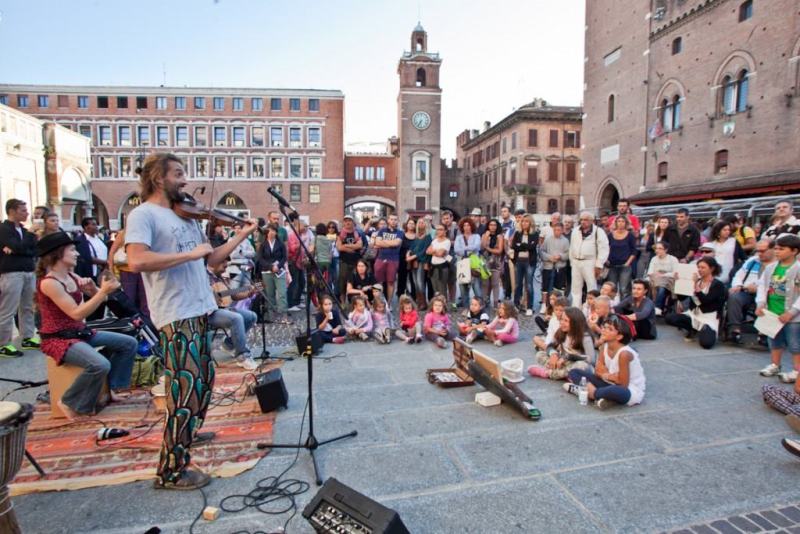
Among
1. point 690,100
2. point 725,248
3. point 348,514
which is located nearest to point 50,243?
point 348,514

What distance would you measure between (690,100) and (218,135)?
40538 millimetres

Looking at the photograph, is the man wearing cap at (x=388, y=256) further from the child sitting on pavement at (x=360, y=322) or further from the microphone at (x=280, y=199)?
the microphone at (x=280, y=199)

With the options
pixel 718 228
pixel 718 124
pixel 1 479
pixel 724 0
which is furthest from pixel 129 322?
pixel 724 0

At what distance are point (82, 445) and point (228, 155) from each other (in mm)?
47153

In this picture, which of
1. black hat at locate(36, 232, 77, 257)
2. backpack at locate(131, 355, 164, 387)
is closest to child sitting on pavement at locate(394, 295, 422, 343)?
backpack at locate(131, 355, 164, 387)

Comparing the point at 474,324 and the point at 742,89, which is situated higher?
the point at 742,89

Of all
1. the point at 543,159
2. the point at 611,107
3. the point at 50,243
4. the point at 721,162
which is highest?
the point at 611,107

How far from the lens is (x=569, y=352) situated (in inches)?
212

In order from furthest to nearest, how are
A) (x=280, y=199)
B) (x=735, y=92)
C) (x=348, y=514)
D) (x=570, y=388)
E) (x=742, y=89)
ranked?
(x=735, y=92) < (x=742, y=89) < (x=570, y=388) < (x=280, y=199) < (x=348, y=514)

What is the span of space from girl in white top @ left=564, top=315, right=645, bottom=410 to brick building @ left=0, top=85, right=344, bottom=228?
43298 millimetres

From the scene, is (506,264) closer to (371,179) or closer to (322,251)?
(322,251)

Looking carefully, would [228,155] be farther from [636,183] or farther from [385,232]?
[385,232]

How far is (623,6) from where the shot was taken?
2661 cm

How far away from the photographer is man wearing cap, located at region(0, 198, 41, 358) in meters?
6.25
